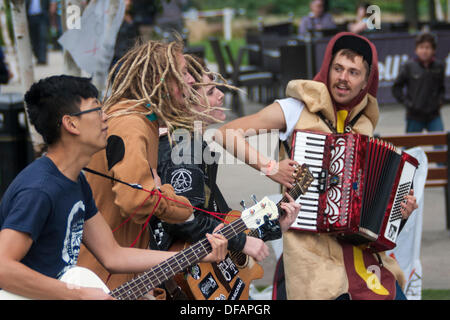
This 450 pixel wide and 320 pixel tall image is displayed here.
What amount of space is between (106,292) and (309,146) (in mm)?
1745

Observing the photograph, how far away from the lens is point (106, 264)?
2846 mm

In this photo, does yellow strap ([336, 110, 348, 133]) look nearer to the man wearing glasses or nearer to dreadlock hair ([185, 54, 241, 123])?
dreadlock hair ([185, 54, 241, 123])

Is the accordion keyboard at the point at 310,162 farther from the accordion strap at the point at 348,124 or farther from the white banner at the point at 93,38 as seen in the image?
the white banner at the point at 93,38

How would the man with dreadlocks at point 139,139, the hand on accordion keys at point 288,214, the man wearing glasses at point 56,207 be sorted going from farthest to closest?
the hand on accordion keys at point 288,214, the man with dreadlocks at point 139,139, the man wearing glasses at point 56,207

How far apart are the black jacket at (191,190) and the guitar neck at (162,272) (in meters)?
0.25

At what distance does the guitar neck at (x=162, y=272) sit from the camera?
2.74m

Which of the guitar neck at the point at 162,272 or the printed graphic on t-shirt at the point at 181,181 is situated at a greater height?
the printed graphic on t-shirt at the point at 181,181

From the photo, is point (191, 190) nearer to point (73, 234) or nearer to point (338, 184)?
point (73, 234)

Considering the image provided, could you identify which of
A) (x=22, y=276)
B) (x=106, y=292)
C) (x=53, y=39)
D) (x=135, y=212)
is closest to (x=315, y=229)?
(x=135, y=212)

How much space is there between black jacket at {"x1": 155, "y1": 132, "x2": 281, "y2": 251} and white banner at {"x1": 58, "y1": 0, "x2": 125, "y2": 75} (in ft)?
6.14

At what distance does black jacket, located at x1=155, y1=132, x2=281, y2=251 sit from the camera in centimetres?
328

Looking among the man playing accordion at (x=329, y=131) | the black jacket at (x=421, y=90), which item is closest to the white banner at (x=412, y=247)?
the man playing accordion at (x=329, y=131)

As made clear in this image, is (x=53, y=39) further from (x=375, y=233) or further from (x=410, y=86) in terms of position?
(x=375, y=233)
